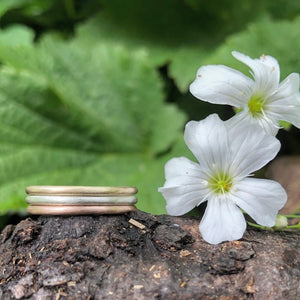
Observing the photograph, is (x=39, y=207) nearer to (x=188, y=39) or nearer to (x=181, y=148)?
(x=181, y=148)

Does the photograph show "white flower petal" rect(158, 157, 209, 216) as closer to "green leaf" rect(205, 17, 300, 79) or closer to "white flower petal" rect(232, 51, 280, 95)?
"white flower petal" rect(232, 51, 280, 95)

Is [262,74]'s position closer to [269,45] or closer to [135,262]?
[135,262]

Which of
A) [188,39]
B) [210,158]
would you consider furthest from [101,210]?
[188,39]

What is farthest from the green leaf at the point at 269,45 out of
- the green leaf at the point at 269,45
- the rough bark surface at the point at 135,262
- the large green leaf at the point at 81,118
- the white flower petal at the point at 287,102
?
the rough bark surface at the point at 135,262

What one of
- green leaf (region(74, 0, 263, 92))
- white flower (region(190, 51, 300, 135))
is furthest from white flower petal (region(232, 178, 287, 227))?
green leaf (region(74, 0, 263, 92))

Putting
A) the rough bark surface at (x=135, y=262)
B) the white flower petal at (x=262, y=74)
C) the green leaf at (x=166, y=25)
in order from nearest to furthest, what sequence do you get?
the rough bark surface at (x=135, y=262) < the white flower petal at (x=262, y=74) < the green leaf at (x=166, y=25)

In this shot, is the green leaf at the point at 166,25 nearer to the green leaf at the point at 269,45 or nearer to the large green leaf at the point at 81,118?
the large green leaf at the point at 81,118

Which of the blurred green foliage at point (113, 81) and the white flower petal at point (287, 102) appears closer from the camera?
the white flower petal at point (287, 102)
